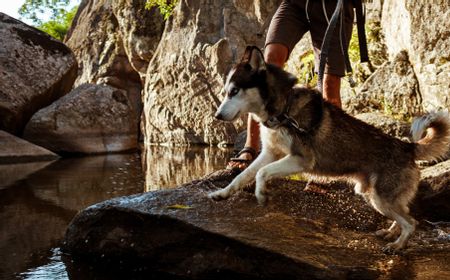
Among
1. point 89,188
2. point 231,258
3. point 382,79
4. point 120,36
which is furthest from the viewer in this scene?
point 120,36

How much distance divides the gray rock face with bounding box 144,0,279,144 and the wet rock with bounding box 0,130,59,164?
562 centimetres

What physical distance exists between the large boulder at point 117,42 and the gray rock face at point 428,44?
12813 mm

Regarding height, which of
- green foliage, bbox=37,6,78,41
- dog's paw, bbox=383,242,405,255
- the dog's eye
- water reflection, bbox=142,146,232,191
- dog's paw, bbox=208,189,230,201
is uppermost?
green foliage, bbox=37,6,78,41

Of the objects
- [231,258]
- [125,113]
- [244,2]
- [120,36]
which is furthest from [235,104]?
[120,36]

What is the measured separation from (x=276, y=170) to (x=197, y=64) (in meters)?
13.1

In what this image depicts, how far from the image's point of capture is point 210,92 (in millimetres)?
15844

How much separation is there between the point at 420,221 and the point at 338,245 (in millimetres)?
1445

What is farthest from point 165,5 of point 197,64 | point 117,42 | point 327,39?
point 327,39

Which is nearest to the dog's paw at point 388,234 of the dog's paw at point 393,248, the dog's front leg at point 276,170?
the dog's paw at point 393,248

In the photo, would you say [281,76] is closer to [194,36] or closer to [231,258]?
[231,258]

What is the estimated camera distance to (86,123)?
506 inches

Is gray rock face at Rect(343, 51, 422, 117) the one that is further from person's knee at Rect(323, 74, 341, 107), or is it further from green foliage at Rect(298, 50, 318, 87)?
person's knee at Rect(323, 74, 341, 107)

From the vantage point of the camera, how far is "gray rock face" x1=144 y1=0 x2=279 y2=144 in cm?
1574

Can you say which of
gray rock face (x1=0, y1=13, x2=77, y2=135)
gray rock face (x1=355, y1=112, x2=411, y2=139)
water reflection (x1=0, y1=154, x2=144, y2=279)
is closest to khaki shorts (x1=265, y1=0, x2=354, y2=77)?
gray rock face (x1=355, y1=112, x2=411, y2=139)
